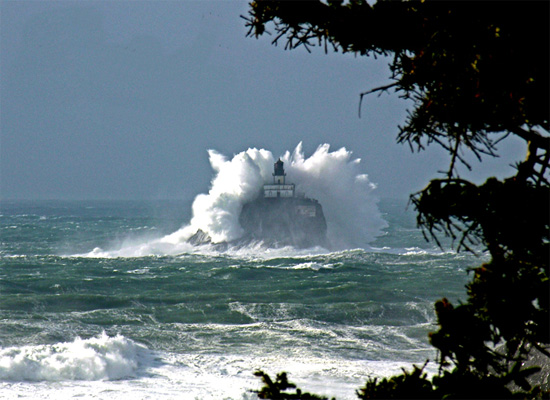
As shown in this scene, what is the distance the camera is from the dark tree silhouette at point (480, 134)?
3.01 metres

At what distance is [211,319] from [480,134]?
20519 mm

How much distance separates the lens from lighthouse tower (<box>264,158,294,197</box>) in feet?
182

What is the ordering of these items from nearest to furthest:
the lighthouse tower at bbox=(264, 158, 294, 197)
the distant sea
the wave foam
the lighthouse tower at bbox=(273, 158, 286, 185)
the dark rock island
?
the distant sea
the wave foam
the dark rock island
the lighthouse tower at bbox=(264, 158, 294, 197)
the lighthouse tower at bbox=(273, 158, 286, 185)

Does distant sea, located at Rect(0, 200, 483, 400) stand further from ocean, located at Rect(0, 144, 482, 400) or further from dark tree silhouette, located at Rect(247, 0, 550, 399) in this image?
dark tree silhouette, located at Rect(247, 0, 550, 399)

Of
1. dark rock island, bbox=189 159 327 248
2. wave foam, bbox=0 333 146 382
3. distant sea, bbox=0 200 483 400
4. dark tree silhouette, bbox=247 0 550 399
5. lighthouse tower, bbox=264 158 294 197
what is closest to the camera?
dark tree silhouette, bbox=247 0 550 399

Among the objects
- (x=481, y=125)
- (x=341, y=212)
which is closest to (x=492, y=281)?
(x=481, y=125)

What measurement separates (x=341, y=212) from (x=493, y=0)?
56992 mm

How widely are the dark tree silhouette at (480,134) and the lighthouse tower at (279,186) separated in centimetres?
5174

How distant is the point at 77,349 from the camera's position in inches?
627

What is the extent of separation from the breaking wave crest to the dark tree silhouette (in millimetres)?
46650

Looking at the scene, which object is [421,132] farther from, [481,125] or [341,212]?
[341,212]

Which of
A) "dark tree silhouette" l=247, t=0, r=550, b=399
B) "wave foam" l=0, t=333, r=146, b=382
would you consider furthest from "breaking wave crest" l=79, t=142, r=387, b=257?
"dark tree silhouette" l=247, t=0, r=550, b=399

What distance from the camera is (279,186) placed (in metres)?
56.1

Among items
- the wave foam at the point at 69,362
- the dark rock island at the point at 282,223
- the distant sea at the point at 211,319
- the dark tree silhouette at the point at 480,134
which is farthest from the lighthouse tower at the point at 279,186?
the dark tree silhouette at the point at 480,134
